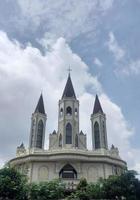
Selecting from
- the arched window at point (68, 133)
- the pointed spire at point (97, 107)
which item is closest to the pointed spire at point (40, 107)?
the arched window at point (68, 133)

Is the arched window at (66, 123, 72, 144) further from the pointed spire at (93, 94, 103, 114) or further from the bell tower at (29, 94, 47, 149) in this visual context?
the pointed spire at (93, 94, 103, 114)

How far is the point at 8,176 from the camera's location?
35.1m

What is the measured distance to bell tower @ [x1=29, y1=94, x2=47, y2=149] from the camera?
53906 millimetres

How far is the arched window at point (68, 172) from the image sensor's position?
4694cm

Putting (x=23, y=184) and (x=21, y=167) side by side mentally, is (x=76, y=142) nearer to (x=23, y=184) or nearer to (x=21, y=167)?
(x=21, y=167)

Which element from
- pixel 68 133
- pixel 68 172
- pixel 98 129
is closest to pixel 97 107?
pixel 98 129

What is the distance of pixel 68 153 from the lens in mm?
46750

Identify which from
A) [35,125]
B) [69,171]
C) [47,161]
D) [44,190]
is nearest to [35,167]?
[47,161]

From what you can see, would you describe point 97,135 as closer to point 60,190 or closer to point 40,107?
point 40,107

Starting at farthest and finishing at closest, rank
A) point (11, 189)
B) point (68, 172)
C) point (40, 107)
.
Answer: point (40, 107), point (68, 172), point (11, 189)

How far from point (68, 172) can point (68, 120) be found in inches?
587

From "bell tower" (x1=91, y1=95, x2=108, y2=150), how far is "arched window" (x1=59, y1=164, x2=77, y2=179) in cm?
911

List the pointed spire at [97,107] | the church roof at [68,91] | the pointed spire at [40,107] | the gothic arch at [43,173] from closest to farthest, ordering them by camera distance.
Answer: the gothic arch at [43,173] < the pointed spire at [40,107] < the pointed spire at [97,107] < the church roof at [68,91]

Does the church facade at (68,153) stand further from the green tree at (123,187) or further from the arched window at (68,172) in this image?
the green tree at (123,187)
